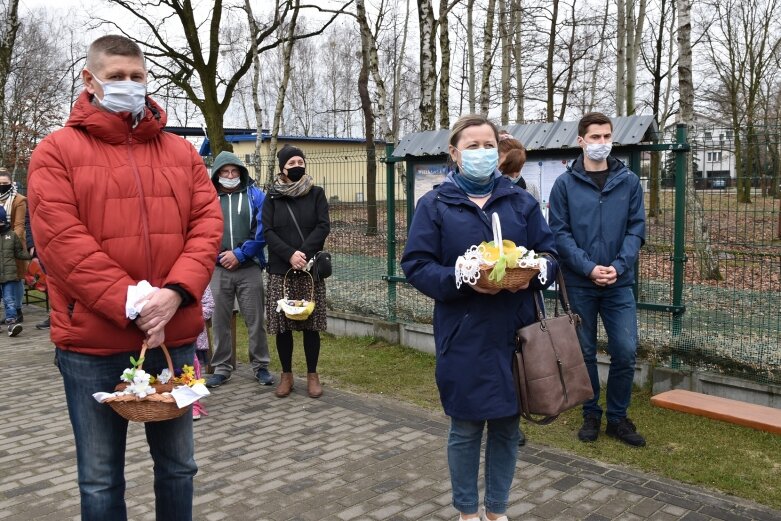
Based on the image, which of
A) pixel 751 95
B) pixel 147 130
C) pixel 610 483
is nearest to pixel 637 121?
pixel 610 483

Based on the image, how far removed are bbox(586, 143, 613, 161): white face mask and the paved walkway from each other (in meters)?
2.00

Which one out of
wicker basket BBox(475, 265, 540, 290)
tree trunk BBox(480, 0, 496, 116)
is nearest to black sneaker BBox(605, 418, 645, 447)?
wicker basket BBox(475, 265, 540, 290)

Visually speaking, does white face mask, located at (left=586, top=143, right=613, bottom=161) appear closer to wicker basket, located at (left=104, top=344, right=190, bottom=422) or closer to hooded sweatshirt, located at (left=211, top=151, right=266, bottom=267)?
hooded sweatshirt, located at (left=211, top=151, right=266, bottom=267)

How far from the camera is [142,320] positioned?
2727mm

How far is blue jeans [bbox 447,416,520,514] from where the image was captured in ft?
11.3

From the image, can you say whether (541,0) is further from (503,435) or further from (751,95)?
(503,435)

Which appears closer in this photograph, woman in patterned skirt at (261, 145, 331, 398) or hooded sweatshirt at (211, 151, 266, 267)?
woman in patterned skirt at (261, 145, 331, 398)

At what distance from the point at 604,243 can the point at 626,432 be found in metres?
1.30

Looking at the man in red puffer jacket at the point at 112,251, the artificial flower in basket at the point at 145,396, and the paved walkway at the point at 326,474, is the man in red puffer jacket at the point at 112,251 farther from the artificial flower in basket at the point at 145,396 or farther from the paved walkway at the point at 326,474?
the paved walkway at the point at 326,474

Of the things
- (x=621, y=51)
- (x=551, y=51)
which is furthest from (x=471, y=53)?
(x=621, y=51)

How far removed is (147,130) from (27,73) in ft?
133

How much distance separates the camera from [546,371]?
3.30 meters

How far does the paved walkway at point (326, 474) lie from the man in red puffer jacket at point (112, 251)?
120cm

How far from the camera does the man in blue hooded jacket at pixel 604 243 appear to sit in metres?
4.93
